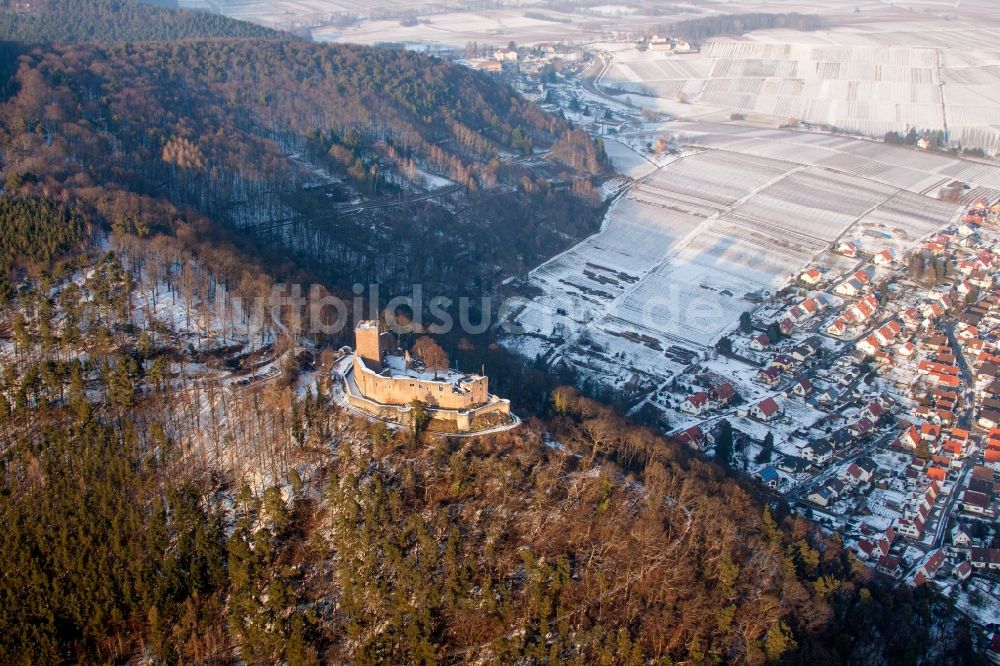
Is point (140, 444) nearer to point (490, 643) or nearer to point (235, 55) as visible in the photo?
point (490, 643)

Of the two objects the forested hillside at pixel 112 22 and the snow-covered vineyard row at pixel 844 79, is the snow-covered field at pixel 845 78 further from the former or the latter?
the forested hillside at pixel 112 22

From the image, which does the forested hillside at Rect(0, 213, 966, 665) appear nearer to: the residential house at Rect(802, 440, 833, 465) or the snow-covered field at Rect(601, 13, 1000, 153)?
the residential house at Rect(802, 440, 833, 465)

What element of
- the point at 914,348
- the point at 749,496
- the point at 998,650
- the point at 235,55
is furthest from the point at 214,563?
the point at 235,55

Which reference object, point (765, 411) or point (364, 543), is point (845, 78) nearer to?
point (765, 411)

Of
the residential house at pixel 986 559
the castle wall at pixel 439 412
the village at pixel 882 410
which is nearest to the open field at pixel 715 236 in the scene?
the village at pixel 882 410

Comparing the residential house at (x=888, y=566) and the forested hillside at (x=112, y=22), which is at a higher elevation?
the forested hillside at (x=112, y=22)

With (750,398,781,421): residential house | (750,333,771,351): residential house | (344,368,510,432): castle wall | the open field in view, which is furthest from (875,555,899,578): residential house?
(750,333,771,351): residential house

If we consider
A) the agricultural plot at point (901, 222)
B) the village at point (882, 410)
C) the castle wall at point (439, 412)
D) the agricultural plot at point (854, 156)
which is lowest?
the village at point (882, 410)

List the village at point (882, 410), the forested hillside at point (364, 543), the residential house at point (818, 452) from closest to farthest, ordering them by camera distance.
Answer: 1. the forested hillside at point (364, 543)
2. the village at point (882, 410)
3. the residential house at point (818, 452)
